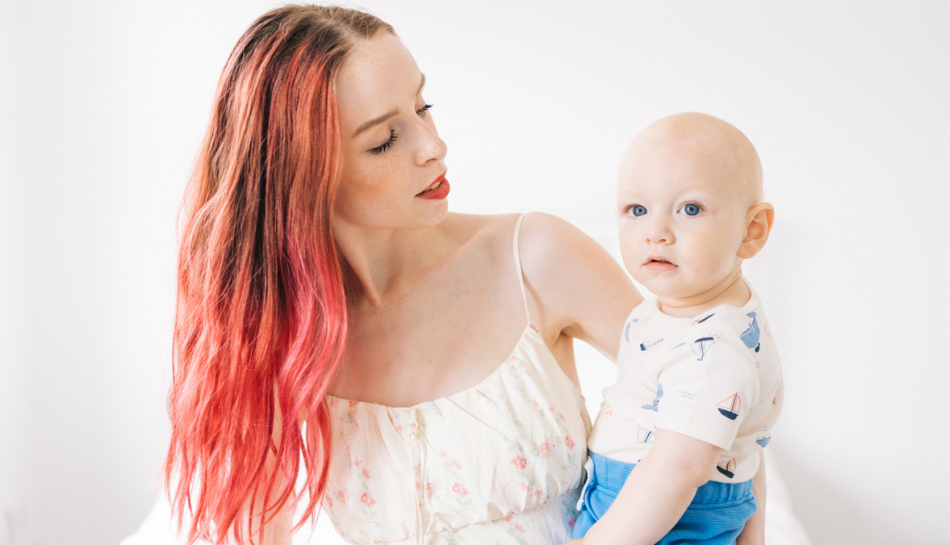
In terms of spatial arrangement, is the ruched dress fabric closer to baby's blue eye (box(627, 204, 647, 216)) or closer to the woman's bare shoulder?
the woman's bare shoulder

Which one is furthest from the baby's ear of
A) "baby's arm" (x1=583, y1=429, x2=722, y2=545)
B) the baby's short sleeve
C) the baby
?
"baby's arm" (x1=583, y1=429, x2=722, y2=545)

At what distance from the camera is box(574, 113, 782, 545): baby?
0.76m

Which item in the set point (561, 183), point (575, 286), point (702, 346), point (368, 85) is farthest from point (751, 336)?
point (561, 183)

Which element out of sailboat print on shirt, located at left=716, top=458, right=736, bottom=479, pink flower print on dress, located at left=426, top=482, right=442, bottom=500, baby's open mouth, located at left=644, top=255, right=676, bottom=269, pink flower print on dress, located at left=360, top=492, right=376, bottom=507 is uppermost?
baby's open mouth, located at left=644, top=255, right=676, bottom=269

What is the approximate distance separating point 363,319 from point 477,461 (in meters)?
0.33

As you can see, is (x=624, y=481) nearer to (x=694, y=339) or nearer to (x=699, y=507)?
(x=699, y=507)

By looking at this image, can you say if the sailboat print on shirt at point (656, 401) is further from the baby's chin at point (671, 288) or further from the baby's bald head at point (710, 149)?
the baby's bald head at point (710, 149)

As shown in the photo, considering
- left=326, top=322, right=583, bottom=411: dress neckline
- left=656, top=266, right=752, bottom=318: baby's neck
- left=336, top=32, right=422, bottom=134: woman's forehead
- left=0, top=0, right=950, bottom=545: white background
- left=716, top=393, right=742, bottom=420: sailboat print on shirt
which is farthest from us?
left=0, top=0, right=950, bottom=545: white background

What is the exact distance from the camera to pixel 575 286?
3.80ft

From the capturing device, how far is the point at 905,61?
2.00 m

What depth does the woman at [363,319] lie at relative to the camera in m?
1.03

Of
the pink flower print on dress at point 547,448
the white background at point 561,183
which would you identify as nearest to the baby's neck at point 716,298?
the pink flower print on dress at point 547,448

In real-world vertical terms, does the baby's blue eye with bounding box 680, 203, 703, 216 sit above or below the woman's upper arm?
above

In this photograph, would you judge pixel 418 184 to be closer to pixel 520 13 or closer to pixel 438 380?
pixel 438 380
